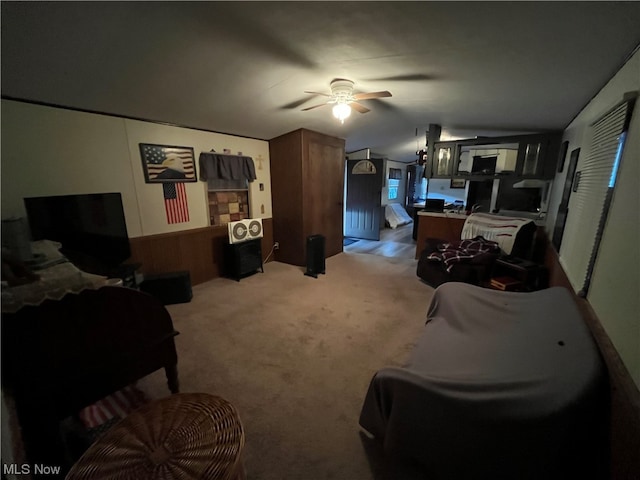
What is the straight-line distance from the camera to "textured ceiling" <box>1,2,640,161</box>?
1.34m

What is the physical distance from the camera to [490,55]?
5.58 feet

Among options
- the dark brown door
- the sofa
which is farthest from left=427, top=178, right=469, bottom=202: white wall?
the sofa

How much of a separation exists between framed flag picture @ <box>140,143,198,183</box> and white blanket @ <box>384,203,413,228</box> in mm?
5347

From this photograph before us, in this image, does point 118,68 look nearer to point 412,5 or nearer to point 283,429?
point 412,5

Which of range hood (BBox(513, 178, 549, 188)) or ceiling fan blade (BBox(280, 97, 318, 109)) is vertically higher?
ceiling fan blade (BBox(280, 97, 318, 109))

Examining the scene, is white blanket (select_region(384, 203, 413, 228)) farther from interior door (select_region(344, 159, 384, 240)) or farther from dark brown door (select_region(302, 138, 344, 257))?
dark brown door (select_region(302, 138, 344, 257))

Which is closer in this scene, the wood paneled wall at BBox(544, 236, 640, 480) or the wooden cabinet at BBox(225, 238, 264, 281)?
the wood paneled wall at BBox(544, 236, 640, 480)

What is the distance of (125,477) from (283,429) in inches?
33.5

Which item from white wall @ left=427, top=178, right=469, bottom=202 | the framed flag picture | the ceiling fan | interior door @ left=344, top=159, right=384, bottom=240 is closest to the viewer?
the ceiling fan

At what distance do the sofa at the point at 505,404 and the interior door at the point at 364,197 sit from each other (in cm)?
461

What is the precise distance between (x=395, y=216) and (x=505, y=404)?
6.86 meters

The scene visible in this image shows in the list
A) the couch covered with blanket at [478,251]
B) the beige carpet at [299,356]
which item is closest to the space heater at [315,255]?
the beige carpet at [299,356]

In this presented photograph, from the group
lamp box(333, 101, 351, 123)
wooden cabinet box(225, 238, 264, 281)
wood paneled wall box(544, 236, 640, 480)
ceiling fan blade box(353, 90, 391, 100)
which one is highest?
ceiling fan blade box(353, 90, 391, 100)

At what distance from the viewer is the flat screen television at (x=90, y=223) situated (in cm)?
200
